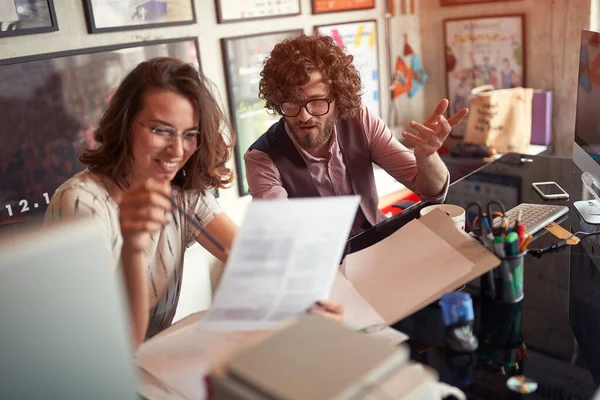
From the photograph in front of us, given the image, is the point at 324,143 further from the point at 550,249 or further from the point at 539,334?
the point at 539,334

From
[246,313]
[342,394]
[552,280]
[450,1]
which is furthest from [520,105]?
[342,394]

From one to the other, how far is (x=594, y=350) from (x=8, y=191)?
215cm

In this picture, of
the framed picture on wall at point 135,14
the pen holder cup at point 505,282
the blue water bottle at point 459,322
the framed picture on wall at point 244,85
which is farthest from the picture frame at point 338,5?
the blue water bottle at point 459,322

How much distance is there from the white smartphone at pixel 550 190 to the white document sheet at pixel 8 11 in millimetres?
2013

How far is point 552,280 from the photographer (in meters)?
1.31

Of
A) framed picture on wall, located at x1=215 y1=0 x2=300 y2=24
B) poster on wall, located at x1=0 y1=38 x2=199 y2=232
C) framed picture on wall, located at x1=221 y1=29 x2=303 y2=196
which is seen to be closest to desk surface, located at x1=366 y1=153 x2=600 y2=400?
poster on wall, located at x1=0 y1=38 x2=199 y2=232

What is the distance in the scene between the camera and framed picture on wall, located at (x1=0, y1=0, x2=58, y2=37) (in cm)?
227

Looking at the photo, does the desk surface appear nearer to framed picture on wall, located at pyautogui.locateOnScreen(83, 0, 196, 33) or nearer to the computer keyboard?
the computer keyboard

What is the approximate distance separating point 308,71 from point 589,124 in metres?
0.87

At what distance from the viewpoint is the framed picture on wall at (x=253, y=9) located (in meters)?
3.03

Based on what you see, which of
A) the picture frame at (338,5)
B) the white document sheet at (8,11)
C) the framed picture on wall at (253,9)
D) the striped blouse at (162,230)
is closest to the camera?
the striped blouse at (162,230)

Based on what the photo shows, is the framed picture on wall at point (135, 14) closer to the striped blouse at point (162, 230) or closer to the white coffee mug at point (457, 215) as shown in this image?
the striped blouse at point (162, 230)

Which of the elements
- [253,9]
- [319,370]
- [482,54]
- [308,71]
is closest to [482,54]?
[482,54]

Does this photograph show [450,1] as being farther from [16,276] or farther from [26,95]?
[16,276]
